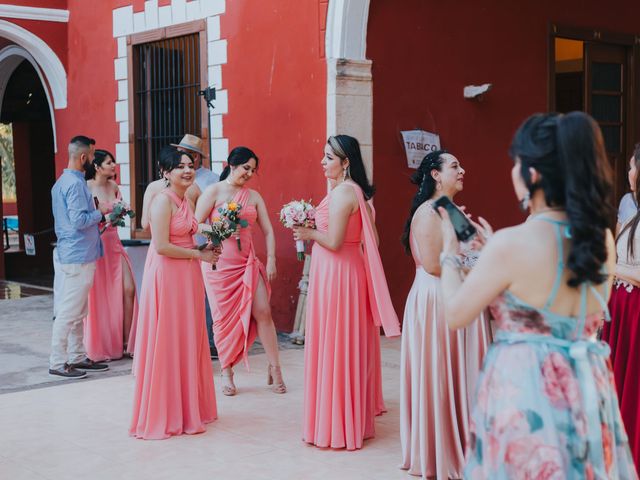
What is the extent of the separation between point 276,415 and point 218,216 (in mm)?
1456

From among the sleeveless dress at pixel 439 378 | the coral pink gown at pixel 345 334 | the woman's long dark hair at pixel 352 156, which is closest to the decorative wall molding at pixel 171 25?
the woman's long dark hair at pixel 352 156

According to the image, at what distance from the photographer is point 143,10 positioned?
408 inches

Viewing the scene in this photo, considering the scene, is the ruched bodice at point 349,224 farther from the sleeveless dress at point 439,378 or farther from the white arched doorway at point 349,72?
the white arched doorway at point 349,72

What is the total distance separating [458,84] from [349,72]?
1.54 metres

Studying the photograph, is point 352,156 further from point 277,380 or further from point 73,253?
point 73,253

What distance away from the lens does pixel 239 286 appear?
663cm

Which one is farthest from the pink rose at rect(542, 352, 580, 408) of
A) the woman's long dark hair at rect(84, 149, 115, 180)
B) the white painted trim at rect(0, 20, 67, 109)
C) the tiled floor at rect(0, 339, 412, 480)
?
the white painted trim at rect(0, 20, 67, 109)

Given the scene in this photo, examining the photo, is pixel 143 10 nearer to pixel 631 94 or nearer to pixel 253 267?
pixel 253 267

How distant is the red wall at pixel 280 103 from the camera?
8.41 meters

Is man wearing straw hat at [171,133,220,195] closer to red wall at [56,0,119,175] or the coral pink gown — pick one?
the coral pink gown

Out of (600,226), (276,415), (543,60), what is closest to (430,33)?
(543,60)

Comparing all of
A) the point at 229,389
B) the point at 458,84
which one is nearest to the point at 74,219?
the point at 229,389

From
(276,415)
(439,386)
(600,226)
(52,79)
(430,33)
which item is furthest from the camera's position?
(52,79)

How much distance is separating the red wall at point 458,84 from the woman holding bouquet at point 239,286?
199 centimetres
